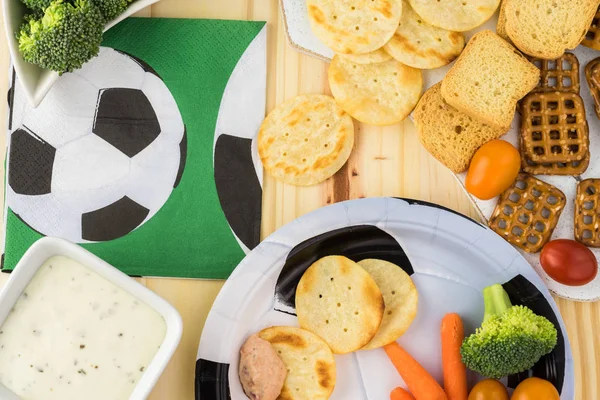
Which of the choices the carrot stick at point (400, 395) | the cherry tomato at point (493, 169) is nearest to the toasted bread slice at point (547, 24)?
the cherry tomato at point (493, 169)

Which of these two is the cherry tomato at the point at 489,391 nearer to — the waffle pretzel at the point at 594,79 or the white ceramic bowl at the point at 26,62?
the waffle pretzel at the point at 594,79

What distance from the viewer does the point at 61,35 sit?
144 centimetres

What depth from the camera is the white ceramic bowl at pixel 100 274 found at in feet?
4.31

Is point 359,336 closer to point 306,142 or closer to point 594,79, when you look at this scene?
point 306,142

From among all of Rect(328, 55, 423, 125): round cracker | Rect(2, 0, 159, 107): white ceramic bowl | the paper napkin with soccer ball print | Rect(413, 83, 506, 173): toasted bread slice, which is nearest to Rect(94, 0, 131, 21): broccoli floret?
Rect(2, 0, 159, 107): white ceramic bowl

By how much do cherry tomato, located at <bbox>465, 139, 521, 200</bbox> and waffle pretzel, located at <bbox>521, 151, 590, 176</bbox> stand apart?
0.03m

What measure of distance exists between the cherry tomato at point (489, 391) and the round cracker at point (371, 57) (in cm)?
→ 80

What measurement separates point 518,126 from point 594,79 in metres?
0.20

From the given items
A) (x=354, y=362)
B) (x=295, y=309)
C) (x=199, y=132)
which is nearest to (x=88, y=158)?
(x=199, y=132)

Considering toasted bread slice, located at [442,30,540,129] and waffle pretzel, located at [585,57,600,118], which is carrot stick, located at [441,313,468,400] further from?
waffle pretzel, located at [585,57,600,118]

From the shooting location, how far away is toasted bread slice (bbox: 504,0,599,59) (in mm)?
1522

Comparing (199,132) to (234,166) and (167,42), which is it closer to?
(234,166)

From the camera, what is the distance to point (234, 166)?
63.7 inches

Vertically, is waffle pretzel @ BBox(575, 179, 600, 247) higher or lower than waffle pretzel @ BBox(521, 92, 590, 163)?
lower
